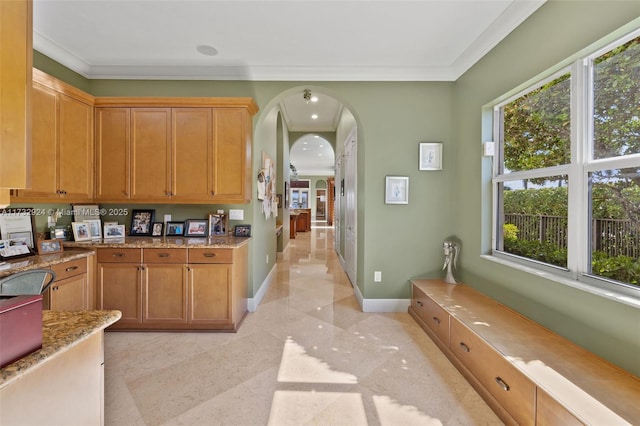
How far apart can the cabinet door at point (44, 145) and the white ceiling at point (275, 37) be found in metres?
0.64

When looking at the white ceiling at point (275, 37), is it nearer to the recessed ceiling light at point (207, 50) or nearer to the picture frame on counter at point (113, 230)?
the recessed ceiling light at point (207, 50)

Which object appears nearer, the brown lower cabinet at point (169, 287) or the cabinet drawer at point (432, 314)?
the cabinet drawer at point (432, 314)

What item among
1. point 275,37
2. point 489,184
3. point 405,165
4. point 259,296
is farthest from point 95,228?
point 489,184

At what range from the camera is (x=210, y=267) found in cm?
270

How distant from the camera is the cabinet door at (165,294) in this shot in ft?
8.81

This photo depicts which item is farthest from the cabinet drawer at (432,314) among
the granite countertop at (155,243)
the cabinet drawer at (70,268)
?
the cabinet drawer at (70,268)

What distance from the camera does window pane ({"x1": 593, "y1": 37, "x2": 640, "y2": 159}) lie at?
59.8 inches

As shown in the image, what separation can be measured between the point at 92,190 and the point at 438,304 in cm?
366

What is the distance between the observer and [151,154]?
2912mm

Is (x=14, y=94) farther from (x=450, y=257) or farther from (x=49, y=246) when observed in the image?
(x=450, y=257)

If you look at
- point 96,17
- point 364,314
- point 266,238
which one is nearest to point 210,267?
point 266,238

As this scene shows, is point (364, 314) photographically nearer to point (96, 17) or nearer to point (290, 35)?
point (290, 35)

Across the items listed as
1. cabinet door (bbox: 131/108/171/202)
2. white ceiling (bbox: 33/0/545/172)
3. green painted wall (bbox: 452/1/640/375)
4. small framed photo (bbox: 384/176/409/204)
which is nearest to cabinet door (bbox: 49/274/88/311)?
cabinet door (bbox: 131/108/171/202)

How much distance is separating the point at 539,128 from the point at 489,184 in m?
0.66
